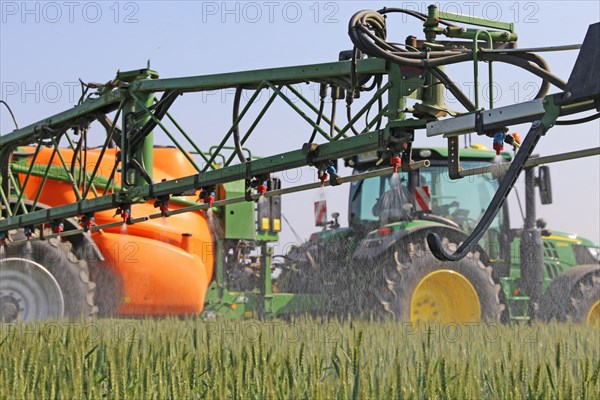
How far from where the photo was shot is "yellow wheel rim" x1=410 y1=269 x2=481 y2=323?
9.55 metres

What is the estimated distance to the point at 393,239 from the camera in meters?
9.35

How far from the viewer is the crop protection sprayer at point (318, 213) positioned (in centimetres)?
561

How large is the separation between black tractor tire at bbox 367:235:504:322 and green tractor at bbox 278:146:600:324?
10 mm

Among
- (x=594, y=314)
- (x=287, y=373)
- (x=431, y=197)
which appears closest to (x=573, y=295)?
(x=594, y=314)

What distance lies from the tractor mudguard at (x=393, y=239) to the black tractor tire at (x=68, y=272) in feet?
9.35

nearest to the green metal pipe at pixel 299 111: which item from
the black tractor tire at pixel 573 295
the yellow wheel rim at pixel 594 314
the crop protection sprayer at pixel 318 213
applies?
the crop protection sprayer at pixel 318 213

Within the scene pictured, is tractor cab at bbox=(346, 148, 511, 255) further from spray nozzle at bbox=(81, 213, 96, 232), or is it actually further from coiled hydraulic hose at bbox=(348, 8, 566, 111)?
coiled hydraulic hose at bbox=(348, 8, 566, 111)

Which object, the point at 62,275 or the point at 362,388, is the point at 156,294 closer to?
the point at 62,275

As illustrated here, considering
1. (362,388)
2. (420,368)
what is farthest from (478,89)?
(362,388)

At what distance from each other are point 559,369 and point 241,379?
1433mm

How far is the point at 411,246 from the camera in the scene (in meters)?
9.32

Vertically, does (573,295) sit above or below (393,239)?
below

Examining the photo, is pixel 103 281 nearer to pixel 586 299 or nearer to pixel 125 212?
pixel 125 212

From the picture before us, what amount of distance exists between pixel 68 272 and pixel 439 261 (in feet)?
12.8
